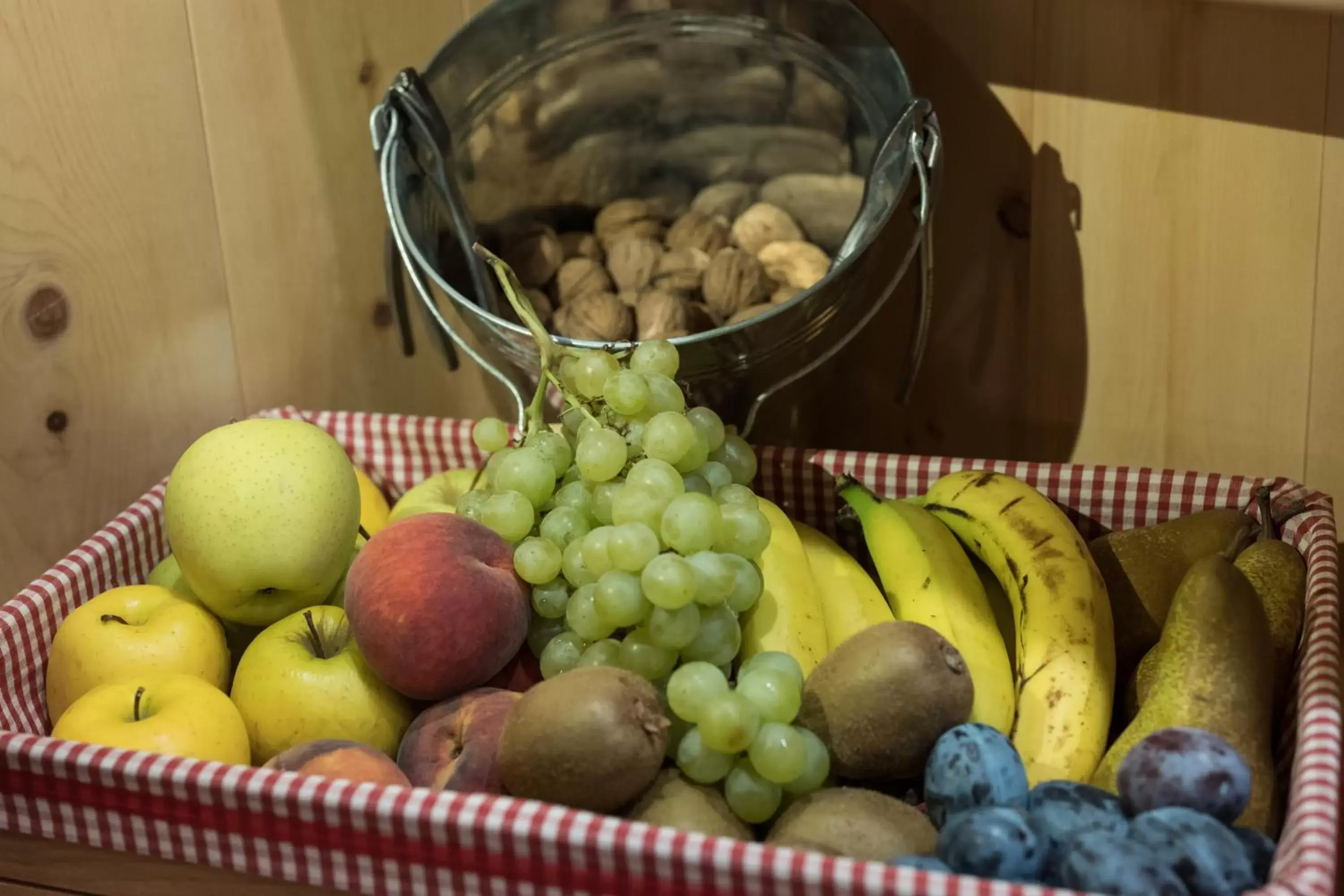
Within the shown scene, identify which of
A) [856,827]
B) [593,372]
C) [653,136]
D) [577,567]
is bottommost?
[856,827]

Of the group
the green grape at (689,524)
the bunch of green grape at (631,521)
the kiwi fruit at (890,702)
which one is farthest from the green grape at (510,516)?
the kiwi fruit at (890,702)

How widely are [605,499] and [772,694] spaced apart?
0.16 m

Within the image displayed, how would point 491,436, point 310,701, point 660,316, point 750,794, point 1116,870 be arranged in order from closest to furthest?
1. point 1116,870
2. point 750,794
3. point 310,701
4. point 491,436
5. point 660,316

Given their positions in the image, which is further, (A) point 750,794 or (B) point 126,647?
(B) point 126,647

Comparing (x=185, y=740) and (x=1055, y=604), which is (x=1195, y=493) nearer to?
(x=1055, y=604)

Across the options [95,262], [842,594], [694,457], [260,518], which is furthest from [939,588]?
[95,262]

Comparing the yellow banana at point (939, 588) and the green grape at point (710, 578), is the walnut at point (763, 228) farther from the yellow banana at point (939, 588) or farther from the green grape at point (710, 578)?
the green grape at point (710, 578)

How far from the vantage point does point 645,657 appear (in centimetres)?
73

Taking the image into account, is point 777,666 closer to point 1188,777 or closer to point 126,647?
point 1188,777

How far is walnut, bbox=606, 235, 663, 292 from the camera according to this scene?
105cm

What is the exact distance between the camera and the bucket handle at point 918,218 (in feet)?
3.03

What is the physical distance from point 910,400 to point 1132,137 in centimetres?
29

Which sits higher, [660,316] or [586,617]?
[660,316]

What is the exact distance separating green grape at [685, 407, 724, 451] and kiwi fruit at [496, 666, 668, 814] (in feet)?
0.62
